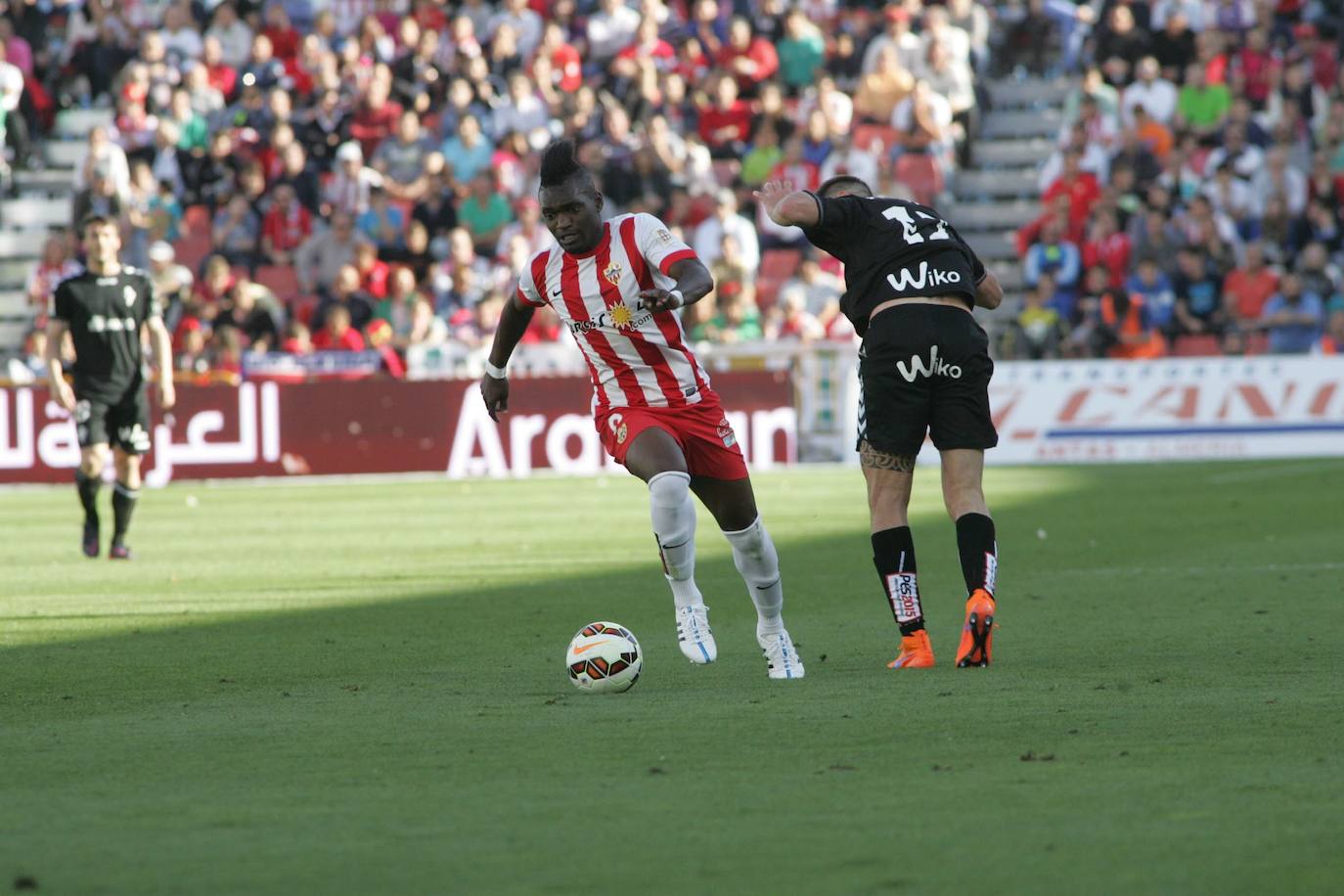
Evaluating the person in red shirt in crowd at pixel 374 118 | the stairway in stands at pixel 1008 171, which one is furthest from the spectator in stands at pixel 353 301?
the stairway in stands at pixel 1008 171

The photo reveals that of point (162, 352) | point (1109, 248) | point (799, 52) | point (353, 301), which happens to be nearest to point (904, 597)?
point (162, 352)

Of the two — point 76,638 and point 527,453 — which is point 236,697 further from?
point 527,453

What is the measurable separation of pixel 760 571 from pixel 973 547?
2.72ft

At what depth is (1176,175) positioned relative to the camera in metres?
25.4

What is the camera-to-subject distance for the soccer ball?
7539mm

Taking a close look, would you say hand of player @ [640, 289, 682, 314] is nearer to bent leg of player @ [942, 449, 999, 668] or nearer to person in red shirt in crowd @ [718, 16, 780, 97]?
bent leg of player @ [942, 449, 999, 668]

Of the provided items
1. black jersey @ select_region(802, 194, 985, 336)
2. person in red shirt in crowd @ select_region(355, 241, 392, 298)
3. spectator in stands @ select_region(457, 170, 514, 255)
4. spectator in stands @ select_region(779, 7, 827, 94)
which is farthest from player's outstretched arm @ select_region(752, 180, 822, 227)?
spectator in stands @ select_region(779, 7, 827, 94)

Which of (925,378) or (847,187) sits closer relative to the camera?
(925,378)

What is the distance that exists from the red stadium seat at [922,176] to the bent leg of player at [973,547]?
19.0 m

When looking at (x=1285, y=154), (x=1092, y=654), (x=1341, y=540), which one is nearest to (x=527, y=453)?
(x=1285, y=154)

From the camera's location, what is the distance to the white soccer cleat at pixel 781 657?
308 inches

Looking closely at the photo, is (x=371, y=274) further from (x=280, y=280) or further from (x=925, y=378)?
(x=925, y=378)

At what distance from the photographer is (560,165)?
25.8ft

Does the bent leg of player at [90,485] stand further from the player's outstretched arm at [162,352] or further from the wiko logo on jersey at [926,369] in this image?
the wiko logo on jersey at [926,369]
